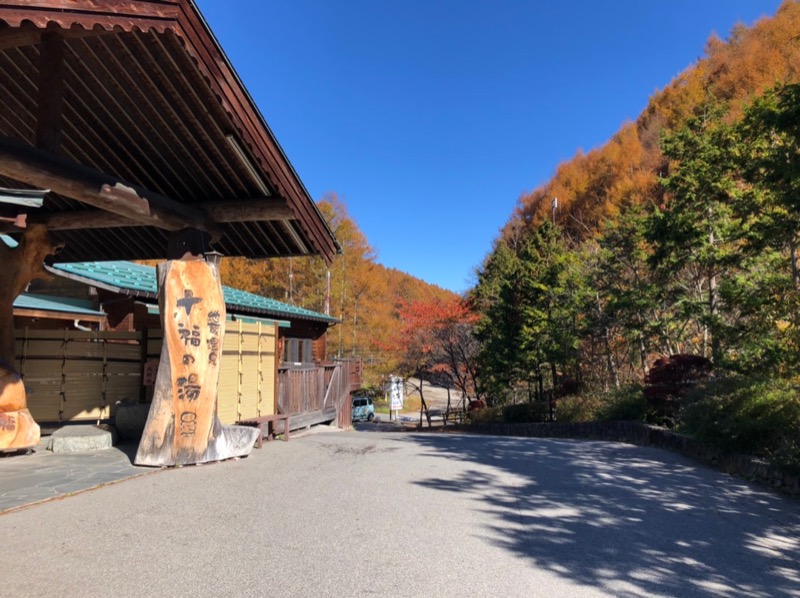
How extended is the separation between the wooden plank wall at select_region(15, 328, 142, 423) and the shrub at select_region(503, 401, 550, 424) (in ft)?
46.0

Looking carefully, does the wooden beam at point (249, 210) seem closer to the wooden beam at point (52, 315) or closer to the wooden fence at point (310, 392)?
the wooden fence at point (310, 392)

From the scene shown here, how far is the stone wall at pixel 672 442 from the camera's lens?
249 inches

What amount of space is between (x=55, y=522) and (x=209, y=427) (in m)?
2.46

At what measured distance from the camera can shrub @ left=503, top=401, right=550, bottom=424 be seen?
62.0 feet

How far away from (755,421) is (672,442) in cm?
242

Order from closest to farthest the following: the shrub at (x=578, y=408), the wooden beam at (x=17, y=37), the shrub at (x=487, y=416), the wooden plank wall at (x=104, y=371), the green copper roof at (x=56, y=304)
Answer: the wooden beam at (x=17, y=37), the wooden plank wall at (x=104, y=371), the green copper roof at (x=56, y=304), the shrub at (x=578, y=408), the shrub at (x=487, y=416)

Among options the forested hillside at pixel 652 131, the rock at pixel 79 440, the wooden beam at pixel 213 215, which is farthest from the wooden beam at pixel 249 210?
the forested hillside at pixel 652 131

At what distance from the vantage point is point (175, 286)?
688cm

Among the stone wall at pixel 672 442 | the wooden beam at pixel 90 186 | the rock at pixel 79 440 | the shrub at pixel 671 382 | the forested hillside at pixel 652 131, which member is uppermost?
the forested hillside at pixel 652 131

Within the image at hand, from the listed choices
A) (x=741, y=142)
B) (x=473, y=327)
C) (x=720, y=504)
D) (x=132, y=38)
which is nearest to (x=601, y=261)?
(x=741, y=142)

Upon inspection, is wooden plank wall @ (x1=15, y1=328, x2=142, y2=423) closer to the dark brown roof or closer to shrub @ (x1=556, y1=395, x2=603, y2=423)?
the dark brown roof

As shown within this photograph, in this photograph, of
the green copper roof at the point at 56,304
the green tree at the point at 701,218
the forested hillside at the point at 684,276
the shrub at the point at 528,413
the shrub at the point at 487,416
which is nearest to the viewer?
the forested hillside at the point at 684,276

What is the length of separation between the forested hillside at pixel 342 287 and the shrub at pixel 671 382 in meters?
22.0

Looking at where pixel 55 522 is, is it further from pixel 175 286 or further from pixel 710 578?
pixel 710 578
